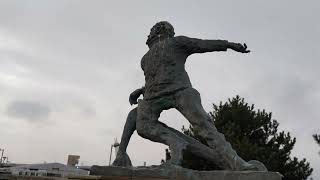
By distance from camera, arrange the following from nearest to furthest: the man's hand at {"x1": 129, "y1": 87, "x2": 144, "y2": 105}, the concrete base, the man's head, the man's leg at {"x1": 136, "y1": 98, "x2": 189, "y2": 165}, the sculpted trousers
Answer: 1. the concrete base
2. the sculpted trousers
3. the man's leg at {"x1": 136, "y1": 98, "x2": 189, "y2": 165}
4. the man's head
5. the man's hand at {"x1": 129, "y1": 87, "x2": 144, "y2": 105}

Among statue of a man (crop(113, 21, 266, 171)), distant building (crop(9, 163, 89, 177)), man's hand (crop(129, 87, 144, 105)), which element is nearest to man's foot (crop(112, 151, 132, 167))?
statue of a man (crop(113, 21, 266, 171))

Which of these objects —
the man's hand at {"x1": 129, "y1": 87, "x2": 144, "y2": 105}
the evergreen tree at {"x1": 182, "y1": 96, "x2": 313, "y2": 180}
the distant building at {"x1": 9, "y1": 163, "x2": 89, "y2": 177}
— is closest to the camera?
the man's hand at {"x1": 129, "y1": 87, "x2": 144, "y2": 105}

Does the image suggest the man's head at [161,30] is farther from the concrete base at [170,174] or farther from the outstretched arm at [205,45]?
the concrete base at [170,174]

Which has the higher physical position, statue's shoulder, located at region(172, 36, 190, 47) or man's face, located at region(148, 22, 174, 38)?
man's face, located at region(148, 22, 174, 38)

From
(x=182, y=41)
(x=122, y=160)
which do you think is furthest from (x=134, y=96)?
(x=182, y=41)

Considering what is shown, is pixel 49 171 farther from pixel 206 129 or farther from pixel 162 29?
pixel 206 129

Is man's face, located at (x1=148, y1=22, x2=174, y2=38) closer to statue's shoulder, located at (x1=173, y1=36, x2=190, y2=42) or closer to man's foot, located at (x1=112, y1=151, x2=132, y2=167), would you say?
statue's shoulder, located at (x1=173, y1=36, x2=190, y2=42)

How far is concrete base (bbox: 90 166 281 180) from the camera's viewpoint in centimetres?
569

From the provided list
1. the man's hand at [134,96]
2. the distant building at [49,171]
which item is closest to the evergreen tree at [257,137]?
the distant building at [49,171]

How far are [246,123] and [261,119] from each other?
703mm

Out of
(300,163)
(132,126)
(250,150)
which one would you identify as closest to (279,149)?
(300,163)

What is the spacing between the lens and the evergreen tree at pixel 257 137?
18906 mm

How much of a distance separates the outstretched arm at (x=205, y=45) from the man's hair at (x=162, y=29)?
0.30m

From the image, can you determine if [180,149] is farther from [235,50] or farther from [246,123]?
[246,123]
